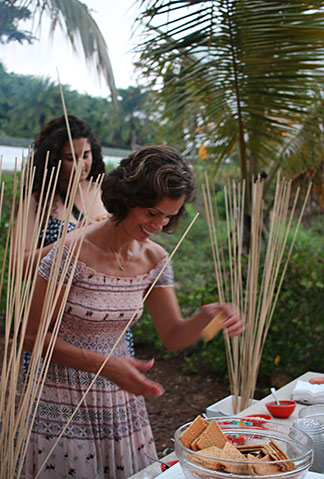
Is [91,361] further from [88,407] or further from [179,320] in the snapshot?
[179,320]

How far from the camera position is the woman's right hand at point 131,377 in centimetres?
113

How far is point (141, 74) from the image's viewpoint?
297 centimetres

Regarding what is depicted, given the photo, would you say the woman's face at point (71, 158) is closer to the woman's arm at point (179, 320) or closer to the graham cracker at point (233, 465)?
the woman's arm at point (179, 320)

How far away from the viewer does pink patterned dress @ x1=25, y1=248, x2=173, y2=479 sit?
1.27 m

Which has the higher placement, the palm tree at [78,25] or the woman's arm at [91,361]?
the palm tree at [78,25]

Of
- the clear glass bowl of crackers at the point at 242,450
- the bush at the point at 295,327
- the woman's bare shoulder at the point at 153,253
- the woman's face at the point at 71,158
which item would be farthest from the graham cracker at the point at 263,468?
the bush at the point at 295,327

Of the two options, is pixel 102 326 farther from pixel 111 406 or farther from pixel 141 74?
pixel 141 74

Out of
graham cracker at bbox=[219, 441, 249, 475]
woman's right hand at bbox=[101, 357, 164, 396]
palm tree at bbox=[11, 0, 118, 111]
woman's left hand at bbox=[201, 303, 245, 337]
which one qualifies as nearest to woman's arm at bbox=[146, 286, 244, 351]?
woman's left hand at bbox=[201, 303, 245, 337]

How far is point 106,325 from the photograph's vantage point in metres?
1.35

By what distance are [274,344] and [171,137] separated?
1601 mm

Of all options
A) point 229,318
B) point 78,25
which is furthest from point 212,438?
point 78,25

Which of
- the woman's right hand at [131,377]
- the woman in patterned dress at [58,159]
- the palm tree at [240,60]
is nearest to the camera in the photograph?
the woman's right hand at [131,377]

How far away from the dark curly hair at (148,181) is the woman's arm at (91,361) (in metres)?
0.29

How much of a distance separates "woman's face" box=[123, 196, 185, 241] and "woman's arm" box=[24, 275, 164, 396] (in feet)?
0.91
